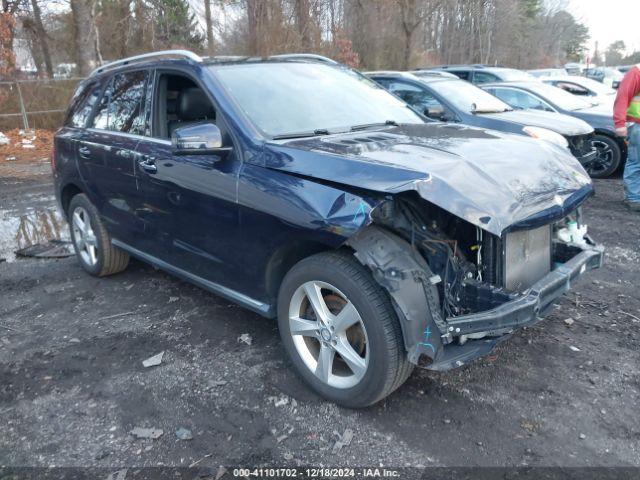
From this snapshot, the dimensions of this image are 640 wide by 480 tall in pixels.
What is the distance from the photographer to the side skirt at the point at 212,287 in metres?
3.37

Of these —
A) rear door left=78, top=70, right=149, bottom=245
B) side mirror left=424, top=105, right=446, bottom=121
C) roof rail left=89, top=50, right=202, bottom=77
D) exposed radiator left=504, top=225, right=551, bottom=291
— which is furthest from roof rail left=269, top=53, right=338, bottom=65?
side mirror left=424, top=105, right=446, bottom=121

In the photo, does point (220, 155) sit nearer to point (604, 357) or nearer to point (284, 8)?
point (604, 357)

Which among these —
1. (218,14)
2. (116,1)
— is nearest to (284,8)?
(218,14)

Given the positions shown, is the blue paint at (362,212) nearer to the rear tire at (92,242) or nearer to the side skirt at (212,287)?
the side skirt at (212,287)

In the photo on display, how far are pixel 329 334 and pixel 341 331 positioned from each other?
0.09m

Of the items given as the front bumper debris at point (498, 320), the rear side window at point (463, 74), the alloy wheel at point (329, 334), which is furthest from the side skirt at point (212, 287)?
the rear side window at point (463, 74)

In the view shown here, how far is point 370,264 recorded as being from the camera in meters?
2.66

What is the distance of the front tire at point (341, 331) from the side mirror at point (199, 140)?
2.95ft

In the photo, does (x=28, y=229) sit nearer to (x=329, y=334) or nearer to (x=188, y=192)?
(x=188, y=192)

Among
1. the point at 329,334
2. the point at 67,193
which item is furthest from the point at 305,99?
the point at 67,193

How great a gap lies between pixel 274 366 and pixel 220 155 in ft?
4.59

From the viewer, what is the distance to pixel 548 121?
794 cm

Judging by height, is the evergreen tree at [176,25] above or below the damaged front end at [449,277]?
above

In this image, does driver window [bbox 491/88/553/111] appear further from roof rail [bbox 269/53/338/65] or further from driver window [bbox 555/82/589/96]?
roof rail [bbox 269/53/338/65]
